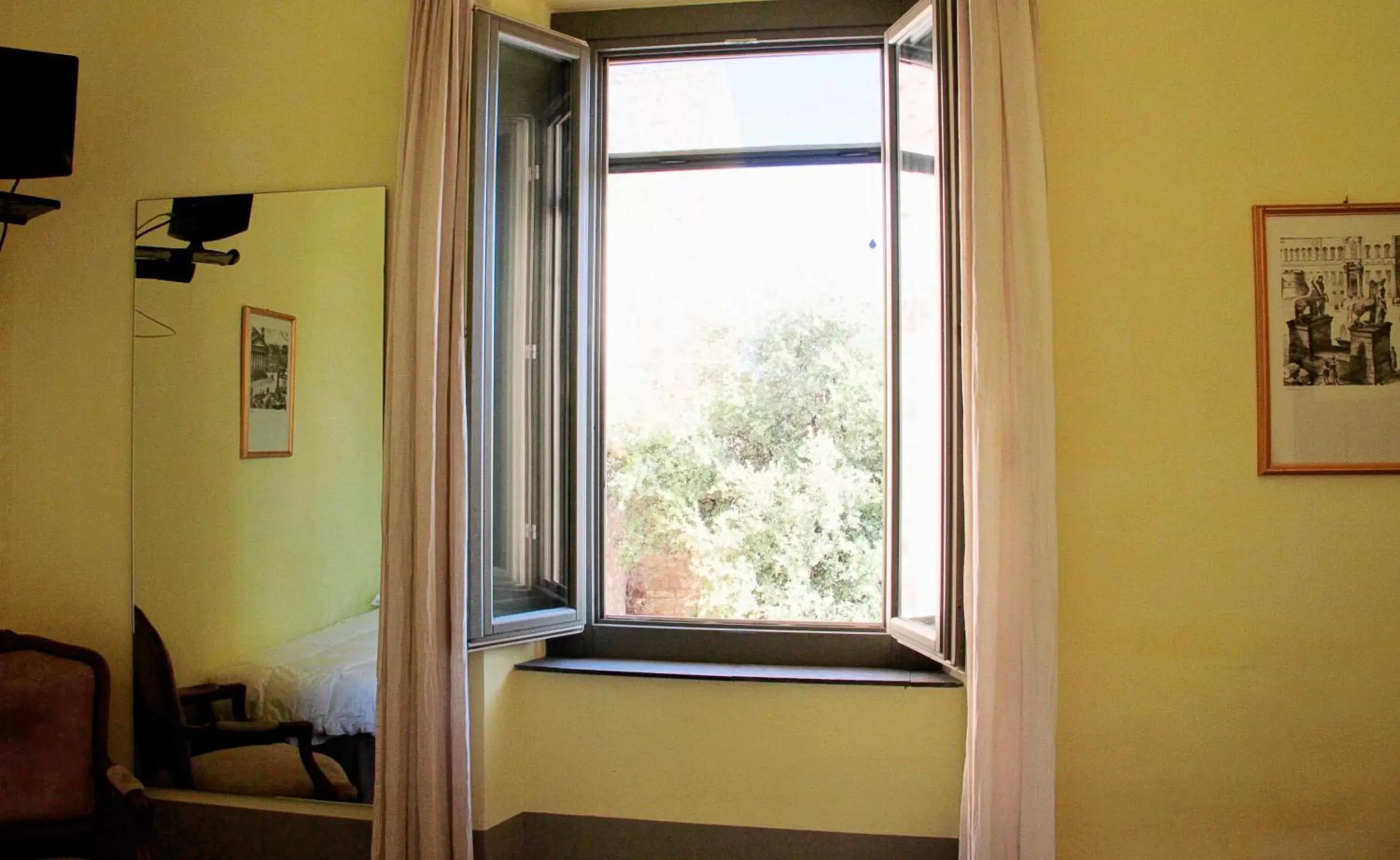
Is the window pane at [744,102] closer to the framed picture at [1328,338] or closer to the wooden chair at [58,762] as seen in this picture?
the framed picture at [1328,338]

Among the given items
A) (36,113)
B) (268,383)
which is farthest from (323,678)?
(36,113)

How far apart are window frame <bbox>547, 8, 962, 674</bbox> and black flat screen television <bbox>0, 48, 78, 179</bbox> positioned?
4.32ft

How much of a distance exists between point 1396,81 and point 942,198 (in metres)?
1.14

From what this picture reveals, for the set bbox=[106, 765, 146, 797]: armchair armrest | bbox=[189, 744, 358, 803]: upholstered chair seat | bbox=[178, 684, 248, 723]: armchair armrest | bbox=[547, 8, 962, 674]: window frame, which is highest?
bbox=[547, 8, 962, 674]: window frame

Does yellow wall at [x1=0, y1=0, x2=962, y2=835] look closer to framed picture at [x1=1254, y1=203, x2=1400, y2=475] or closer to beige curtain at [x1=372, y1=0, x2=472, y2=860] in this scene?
beige curtain at [x1=372, y1=0, x2=472, y2=860]

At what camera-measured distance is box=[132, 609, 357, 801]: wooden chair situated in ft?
7.86

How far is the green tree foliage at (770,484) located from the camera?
8.22 feet

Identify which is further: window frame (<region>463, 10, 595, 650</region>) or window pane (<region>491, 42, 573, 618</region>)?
window pane (<region>491, 42, 573, 618</region>)

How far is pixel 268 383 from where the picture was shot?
8.04 ft

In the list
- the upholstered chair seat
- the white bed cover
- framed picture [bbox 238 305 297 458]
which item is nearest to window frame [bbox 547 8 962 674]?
the white bed cover

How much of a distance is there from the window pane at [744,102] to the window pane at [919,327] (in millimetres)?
173

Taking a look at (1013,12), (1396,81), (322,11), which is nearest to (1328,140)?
(1396,81)

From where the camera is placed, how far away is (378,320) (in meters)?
2.38

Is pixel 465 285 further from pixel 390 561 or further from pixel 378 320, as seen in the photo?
pixel 390 561
